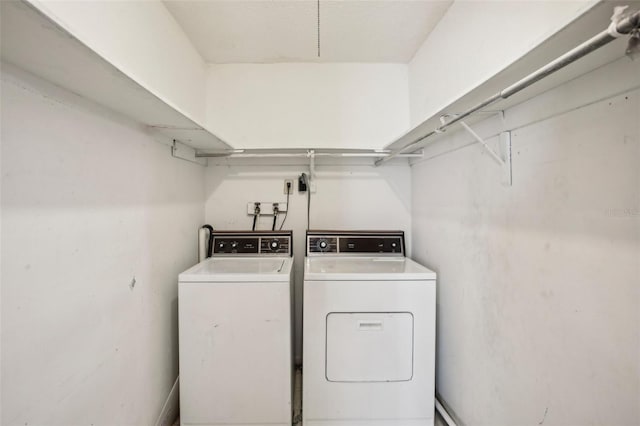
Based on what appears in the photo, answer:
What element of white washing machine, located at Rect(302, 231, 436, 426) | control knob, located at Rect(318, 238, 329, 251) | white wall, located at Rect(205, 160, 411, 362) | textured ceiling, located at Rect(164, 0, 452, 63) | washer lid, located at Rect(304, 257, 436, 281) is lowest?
white washing machine, located at Rect(302, 231, 436, 426)

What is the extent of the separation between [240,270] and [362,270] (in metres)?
0.74

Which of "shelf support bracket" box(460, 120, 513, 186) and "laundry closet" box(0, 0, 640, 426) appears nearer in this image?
"laundry closet" box(0, 0, 640, 426)

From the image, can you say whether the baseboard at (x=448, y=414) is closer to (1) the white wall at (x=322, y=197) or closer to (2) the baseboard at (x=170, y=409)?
(1) the white wall at (x=322, y=197)

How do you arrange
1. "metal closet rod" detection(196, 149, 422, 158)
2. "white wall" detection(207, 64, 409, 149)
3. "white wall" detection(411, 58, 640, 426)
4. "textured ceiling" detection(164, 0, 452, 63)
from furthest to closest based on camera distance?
"white wall" detection(207, 64, 409, 149) < "metal closet rod" detection(196, 149, 422, 158) < "textured ceiling" detection(164, 0, 452, 63) < "white wall" detection(411, 58, 640, 426)

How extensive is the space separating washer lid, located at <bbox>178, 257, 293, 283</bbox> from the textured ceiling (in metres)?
1.58

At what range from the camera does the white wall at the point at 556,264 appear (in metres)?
0.67

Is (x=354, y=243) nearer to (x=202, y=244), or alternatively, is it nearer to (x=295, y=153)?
(x=295, y=153)

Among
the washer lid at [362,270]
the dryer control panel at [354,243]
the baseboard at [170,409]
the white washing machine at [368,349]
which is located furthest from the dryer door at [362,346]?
the baseboard at [170,409]

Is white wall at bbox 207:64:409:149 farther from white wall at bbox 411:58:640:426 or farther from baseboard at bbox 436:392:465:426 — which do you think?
baseboard at bbox 436:392:465:426

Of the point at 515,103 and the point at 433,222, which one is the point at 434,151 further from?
the point at 515,103

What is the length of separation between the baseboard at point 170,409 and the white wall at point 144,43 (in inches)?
64.3

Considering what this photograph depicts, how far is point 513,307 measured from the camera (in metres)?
1.02

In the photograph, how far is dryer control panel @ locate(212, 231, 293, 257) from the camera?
1.86m

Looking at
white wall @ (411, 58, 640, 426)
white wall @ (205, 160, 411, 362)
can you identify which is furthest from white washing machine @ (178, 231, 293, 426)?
white wall @ (411, 58, 640, 426)
